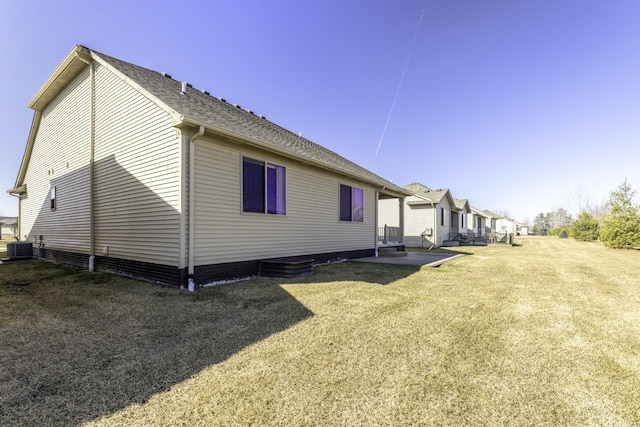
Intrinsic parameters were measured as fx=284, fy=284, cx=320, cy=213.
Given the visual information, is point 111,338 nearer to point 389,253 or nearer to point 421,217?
point 389,253

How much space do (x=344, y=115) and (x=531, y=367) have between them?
55.6ft

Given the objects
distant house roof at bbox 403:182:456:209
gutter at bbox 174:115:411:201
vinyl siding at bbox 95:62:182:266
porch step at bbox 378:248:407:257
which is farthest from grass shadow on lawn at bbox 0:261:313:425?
distant house roof at bbox 403:182:456:209

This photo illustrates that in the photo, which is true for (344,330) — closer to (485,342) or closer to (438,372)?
(438,372)

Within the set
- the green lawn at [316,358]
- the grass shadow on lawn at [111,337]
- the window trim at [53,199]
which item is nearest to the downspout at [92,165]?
the grass shadow on lawn at [111,337]

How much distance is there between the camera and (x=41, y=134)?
38.9 feet

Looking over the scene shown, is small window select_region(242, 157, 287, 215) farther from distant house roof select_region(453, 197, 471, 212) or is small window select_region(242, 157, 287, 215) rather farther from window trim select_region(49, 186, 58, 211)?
distant house roof select_region(453, 197, 471, 212)

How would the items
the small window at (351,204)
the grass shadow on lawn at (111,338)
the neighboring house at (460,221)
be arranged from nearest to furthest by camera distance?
the grass shadow on lawn at (111,338) → the small window at (351,204) → the neighboring house at (460,221)

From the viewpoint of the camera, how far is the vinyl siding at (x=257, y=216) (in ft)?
20.6

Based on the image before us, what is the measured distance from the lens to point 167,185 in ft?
20.2

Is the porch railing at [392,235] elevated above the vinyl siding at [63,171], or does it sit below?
below

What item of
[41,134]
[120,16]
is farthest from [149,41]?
[41,134]

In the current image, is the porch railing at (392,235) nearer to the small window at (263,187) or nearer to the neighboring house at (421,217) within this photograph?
the neighboring house at (421,217)

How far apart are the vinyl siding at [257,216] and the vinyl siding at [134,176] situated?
0.58 m

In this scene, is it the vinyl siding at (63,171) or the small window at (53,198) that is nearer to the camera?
the vinyl siding at (63,171)
